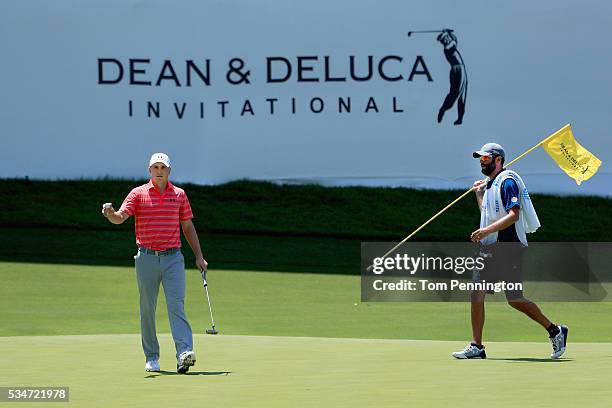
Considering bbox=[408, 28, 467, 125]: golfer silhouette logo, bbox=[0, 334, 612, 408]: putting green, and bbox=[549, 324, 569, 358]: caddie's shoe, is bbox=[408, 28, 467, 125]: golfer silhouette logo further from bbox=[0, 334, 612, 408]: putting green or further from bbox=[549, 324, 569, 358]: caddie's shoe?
bbox=[549, 324, 569, 358]: caddie's shoe

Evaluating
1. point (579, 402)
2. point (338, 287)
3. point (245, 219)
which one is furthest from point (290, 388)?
point (245, 219)

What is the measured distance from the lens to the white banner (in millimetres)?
23875

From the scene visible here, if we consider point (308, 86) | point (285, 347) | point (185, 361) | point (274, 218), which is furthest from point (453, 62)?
point (185, 361)

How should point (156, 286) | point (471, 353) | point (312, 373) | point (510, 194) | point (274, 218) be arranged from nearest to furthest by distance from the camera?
1. point (312, 373)
2. point (156, 286)
3. point (510, 194)
4. point (471, 353)
5. point (274, 218)

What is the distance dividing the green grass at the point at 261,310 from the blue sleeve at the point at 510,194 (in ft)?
10.4

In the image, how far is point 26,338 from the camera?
13.7 metres

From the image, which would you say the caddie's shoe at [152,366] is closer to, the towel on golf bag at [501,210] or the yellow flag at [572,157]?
the towel on golf bag at [501,210]

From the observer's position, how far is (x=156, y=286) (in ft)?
36.7

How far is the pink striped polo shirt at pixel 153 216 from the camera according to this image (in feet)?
36.3

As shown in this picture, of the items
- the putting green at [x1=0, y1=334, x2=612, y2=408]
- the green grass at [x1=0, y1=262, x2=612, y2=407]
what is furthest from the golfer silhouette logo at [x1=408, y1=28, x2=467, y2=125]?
the putting green at [x1=0, y1=334, x2=612, y2=408]

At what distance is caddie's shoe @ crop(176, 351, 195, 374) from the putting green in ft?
0.28

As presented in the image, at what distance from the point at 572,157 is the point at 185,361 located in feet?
14.1

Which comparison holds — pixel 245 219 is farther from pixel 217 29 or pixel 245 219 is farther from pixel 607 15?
pixel 607 15

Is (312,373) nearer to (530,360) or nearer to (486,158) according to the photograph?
(530,360)
